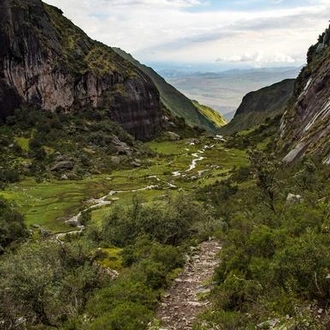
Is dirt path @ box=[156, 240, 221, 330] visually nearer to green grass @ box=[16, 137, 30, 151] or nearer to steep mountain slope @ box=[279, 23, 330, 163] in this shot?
steep mountain slope @ box=[279, 23, 330, 163]

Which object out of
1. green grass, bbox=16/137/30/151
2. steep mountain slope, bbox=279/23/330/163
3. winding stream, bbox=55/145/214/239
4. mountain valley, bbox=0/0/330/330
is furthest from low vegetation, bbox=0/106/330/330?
green grass, bbox=16/137/30/151

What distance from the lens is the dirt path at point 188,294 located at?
953 inches

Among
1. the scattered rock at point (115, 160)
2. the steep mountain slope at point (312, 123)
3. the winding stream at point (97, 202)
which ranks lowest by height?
the winding stream at point (97, 202)

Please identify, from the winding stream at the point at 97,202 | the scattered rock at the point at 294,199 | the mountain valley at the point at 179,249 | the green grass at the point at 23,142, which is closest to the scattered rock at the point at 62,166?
the mountain valley at the point at 179,249

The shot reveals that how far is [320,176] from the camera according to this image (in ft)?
176

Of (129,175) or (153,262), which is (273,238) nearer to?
(153,262)

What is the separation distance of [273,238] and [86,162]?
135 m

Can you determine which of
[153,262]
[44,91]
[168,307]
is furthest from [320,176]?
[44,91]

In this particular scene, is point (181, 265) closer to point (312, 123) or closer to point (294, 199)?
point (294, 199)

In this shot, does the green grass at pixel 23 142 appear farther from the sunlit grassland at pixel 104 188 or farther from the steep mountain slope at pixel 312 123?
the steep mountain slope at pixel 312 123

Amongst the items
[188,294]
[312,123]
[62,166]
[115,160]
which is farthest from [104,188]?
[188,294]

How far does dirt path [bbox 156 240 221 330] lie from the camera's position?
2420 centimetres

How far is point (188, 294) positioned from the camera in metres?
28.3

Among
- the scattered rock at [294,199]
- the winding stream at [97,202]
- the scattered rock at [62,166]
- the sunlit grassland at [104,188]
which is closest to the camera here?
the scattered rock at [294,199]
